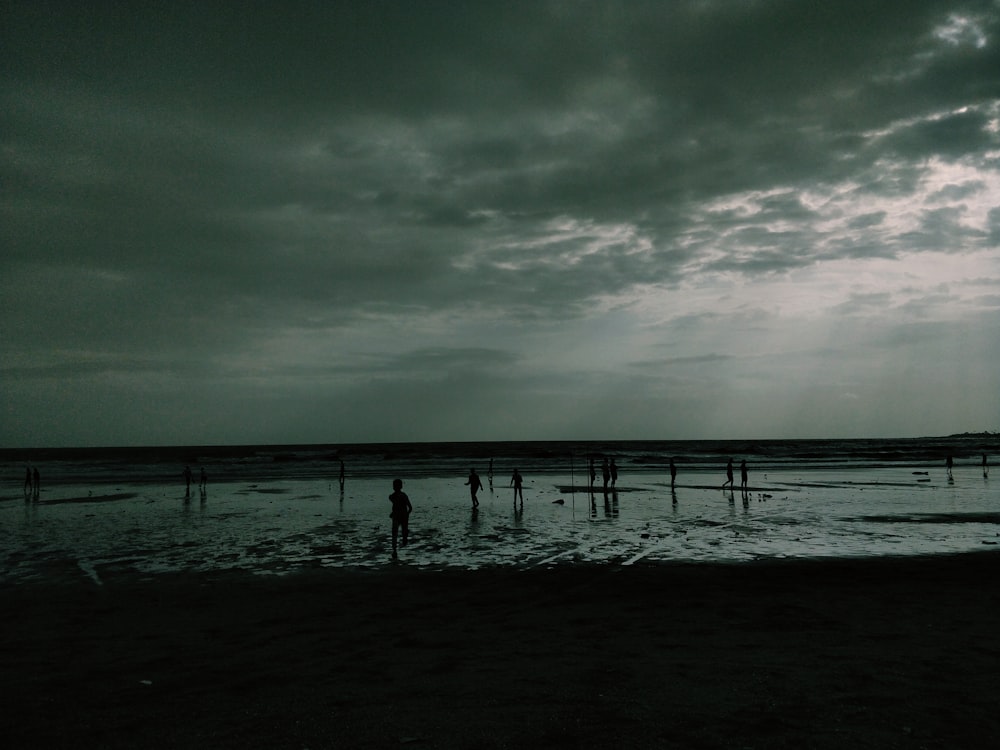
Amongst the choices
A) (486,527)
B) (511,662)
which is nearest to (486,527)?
(486,527)

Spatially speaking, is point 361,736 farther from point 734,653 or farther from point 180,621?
point 180,621

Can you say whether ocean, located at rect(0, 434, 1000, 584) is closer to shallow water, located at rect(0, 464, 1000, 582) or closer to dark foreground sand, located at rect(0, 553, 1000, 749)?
shallow water, located at rect(0, 464, 1000, 582)

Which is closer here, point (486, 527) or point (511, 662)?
point (511, 662)

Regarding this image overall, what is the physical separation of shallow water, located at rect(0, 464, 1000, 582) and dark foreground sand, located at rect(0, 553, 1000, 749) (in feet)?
11.8

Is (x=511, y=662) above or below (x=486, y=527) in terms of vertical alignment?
above

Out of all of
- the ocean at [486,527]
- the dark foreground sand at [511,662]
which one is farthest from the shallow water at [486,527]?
the dark foreground sand at [511,662]

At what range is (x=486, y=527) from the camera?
91.1 feet

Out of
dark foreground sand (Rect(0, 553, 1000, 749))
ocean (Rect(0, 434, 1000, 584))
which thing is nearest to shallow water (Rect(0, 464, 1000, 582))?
ocean (Rect(0, 434, 1000, 584))

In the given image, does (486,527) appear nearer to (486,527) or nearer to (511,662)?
(486,527)

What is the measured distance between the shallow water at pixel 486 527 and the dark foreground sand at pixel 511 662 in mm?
3603

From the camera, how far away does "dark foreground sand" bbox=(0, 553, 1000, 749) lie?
7891mm

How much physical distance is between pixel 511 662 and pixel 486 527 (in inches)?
689

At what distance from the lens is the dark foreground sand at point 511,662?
7891mm

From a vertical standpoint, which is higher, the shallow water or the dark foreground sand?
the dark foreground sand
